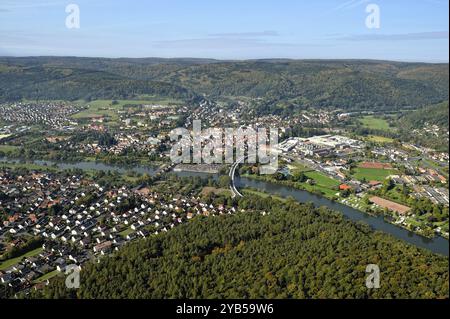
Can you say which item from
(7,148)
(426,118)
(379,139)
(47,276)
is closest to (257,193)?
(47,276)

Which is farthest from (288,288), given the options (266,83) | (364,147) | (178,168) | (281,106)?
(266,83)

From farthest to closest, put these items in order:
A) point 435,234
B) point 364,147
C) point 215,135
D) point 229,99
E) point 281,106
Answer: point 229,99, point 281,106, point 215,135, point 364,147, point 435,234

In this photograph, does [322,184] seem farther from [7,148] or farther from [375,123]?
[7,148]

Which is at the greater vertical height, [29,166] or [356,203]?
[29,166]

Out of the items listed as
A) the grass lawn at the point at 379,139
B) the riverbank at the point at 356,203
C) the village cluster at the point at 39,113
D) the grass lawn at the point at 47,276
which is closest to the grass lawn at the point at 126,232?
the grass lawn at the point at 47,276

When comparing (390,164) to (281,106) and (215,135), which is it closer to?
(215,135)

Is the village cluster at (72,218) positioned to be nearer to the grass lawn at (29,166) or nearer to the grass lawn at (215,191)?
the grass lawn at (215,191)

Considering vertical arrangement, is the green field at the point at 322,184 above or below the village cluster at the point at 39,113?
below
